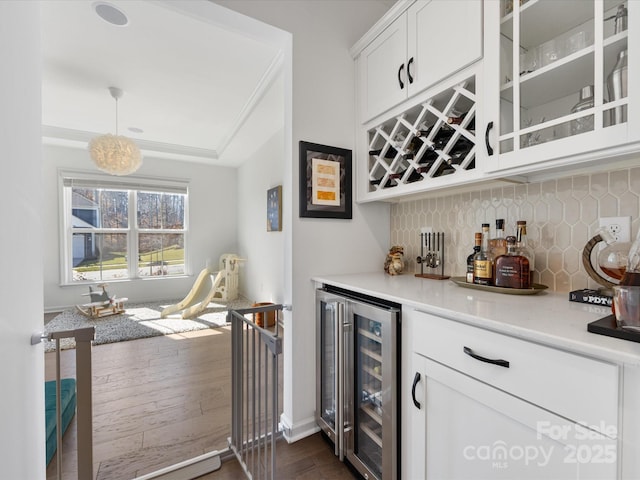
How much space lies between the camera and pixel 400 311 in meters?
1.18

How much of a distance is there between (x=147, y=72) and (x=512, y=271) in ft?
10.8

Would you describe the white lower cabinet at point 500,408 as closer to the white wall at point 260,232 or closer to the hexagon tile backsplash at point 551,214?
the hexagon tile backsplash at point 551,214

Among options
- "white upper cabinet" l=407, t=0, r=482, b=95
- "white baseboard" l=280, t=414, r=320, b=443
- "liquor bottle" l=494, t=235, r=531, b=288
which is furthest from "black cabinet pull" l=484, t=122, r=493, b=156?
"white baseboard" l=280, t=414, r=320, b=443

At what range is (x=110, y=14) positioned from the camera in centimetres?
198

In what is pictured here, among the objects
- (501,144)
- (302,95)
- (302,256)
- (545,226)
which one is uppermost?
(302,95)

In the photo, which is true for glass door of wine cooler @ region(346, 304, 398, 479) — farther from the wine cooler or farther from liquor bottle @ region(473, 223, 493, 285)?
liquor bottle @ region(473, 223, 493, 285)

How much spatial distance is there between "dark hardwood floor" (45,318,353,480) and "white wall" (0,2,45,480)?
53cm

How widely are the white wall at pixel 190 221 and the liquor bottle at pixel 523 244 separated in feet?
17.3

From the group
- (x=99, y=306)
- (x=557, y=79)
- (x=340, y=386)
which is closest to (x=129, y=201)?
(x=99, y=306)

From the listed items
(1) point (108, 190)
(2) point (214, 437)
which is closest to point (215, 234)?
(1) point (108, 190)

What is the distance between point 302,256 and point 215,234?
174 inches

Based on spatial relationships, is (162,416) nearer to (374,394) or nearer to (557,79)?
(374,394)

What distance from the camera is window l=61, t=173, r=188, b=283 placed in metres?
4.68

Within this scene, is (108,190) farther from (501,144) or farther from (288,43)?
(501,144)
